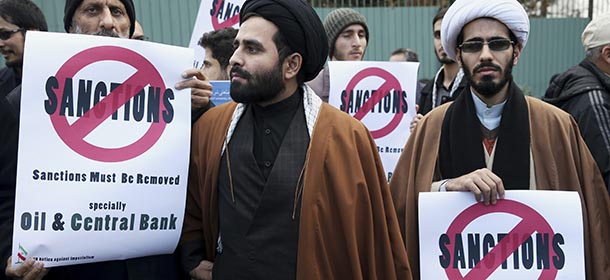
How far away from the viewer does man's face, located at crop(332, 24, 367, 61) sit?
196 inches

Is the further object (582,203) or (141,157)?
(582,203)

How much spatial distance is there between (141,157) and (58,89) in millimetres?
367

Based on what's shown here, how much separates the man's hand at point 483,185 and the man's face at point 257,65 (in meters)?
0.81

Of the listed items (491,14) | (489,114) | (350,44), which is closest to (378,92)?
(350,44)

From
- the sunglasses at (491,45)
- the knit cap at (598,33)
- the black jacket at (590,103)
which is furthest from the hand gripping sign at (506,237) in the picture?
the knit cap at (598,33)

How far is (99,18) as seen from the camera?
9.66ft

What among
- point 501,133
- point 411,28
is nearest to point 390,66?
point 501,133

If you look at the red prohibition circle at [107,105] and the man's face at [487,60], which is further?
the man's face at [487,60]

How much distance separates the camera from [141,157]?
2346mm

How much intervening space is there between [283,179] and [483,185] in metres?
0.76

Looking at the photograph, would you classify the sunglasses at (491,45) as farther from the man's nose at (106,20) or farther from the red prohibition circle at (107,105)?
the man's nose at (106,20)

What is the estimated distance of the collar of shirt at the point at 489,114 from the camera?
9.20 feet

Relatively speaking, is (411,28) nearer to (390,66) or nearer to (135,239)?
(390,66)

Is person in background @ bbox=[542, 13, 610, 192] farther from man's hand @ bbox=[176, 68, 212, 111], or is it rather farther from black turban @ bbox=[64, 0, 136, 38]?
black turban @ bbox=[64, 0, 136, 38]
